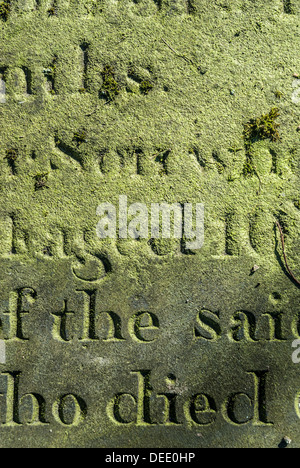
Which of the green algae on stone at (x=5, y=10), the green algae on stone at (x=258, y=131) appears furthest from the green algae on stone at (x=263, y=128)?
the green algae on stone at (x=5, y=10)

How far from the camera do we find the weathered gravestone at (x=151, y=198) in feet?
8.16

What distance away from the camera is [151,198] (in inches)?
99.6

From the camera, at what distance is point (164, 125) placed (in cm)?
254

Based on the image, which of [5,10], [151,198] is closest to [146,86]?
[151,198]

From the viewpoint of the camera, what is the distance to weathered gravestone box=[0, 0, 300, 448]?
2486 mm

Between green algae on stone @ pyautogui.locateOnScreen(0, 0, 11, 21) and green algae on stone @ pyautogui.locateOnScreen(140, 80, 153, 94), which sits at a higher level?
green algae on stone @ pyautogui.locateOnScreen(0, 0, 11, 21)

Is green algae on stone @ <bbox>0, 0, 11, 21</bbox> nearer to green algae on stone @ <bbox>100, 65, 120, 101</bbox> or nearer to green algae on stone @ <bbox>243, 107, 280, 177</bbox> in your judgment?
green algae on stone @ <bbox>100, 65, 120, 101</bbox>

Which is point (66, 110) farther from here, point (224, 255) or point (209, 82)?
point (224, 255)

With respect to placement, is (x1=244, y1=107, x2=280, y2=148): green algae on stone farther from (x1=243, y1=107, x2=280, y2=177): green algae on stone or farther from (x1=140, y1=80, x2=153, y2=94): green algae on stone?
(x1=140, y1=80, x2=153, y2=94): green algae on stone

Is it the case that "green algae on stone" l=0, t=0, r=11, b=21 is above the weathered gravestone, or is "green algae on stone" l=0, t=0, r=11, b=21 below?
above

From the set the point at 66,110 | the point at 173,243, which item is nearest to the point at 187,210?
the point at 173,243

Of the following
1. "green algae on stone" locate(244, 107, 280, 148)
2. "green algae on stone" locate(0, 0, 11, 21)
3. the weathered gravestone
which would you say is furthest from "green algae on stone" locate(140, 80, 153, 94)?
"green algae on stone" locate(0, 0, 11, 21)

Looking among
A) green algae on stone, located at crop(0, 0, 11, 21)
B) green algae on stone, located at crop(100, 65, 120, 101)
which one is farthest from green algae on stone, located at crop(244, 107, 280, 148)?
green algae on stone, located at crop(0, 0, 11, 21)

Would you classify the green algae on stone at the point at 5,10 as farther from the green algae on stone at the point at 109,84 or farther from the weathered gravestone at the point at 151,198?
the green algae on stone at the point at 109,84
